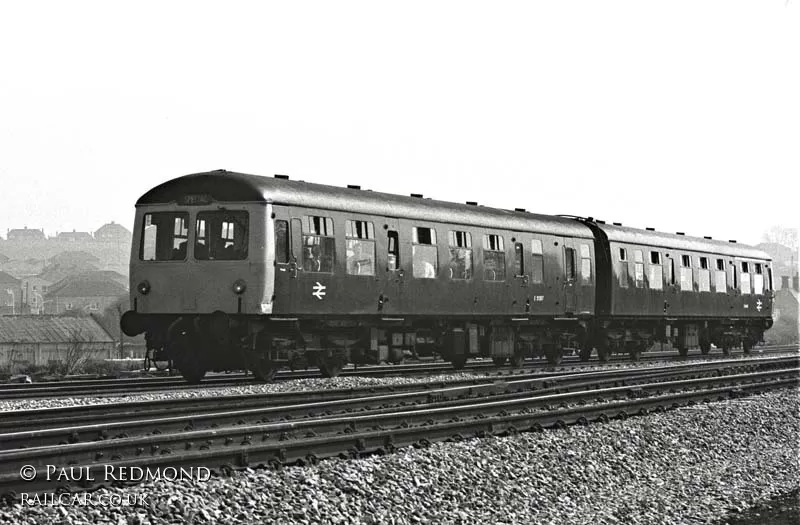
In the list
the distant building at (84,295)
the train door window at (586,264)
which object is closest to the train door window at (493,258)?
the train door window at (586,264)

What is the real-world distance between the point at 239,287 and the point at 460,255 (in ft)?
20.7

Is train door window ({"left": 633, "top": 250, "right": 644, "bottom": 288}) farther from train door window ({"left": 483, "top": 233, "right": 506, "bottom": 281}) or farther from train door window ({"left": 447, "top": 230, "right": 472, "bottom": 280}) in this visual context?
train door window ({"left": 447, "top": 230, "right": 472, "bottom": 280})

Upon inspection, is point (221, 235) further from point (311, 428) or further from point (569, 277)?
point (569, 277)

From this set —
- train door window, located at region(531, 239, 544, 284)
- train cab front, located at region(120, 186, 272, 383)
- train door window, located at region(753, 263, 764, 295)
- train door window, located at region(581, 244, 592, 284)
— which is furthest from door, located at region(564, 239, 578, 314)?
train door window, located at region(753, 263, 764, 295)

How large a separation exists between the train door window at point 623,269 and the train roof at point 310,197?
5742 mm

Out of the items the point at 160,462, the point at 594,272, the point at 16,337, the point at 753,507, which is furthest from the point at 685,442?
the point at 16,337

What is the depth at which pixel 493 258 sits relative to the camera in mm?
25062

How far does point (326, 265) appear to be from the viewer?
20188 millimetres

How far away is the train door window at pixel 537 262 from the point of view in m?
26.6

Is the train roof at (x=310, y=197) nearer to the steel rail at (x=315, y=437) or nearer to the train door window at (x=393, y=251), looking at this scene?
the train door window at (x=393, y=251)

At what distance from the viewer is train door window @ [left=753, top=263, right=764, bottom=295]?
3762 cm

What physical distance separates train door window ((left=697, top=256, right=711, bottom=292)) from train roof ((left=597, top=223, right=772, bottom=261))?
33 cm

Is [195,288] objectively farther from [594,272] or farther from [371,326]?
[594,272]

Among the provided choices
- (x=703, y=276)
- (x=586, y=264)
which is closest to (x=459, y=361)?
(x=586, y=264)
